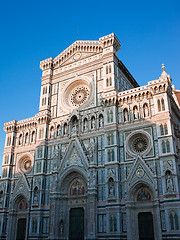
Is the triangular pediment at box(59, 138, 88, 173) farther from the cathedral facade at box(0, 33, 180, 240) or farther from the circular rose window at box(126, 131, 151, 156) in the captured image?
the circular rose window at box(126, 131, 151, 156)

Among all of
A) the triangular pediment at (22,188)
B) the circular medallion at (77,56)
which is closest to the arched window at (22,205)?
the triangular pediment at (22,188)

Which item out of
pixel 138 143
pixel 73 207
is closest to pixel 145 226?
pixel 138 143

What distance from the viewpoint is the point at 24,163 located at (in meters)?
33.8

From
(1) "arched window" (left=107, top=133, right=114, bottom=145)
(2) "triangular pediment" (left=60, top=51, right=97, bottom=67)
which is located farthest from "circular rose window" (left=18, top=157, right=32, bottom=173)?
(2) "triangular pediment" (left=60, top=51, right=97, bottom=67)

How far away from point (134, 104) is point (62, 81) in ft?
38.4

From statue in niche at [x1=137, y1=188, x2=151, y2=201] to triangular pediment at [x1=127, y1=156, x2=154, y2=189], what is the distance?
1.08 metres

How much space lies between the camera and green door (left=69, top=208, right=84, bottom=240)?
2624 cm

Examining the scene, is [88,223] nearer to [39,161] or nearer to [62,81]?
[39,161]

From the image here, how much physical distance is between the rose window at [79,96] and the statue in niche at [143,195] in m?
13.1

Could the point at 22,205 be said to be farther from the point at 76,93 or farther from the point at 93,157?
the point at 76,93

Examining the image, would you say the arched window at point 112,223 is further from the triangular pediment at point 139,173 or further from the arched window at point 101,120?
the arched window at point 101,120

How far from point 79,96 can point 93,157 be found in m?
9.04

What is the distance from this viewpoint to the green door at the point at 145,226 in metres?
22.8

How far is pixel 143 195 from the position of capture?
79.6 feet
